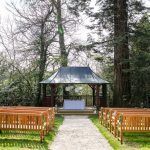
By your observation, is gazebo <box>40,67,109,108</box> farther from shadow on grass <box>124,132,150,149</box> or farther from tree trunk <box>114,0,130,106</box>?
shadow on grass <box>124,132,150,149</box>

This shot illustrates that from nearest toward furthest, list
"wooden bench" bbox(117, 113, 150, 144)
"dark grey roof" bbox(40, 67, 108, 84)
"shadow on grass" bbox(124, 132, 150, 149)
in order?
"shadow on grass" bbox(124, 132, 150, 149) < "wooden bench" bbox(117, 113, 150, 144) < "dark grey roof" bbox(40, 67, 108, 84)

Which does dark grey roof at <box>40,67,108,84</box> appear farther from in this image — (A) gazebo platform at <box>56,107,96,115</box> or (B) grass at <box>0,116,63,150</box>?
(B) grass at <box>0,116,63,150</box>

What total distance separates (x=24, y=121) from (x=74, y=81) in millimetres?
14924

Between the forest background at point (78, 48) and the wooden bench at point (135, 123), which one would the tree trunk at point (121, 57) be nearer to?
the forest background at point (78, 48)

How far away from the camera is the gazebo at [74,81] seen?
2564 cm

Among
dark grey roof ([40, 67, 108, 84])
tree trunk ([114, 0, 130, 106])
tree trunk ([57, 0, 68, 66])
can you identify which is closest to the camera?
tree trunk ([114, 0, 130, 106])

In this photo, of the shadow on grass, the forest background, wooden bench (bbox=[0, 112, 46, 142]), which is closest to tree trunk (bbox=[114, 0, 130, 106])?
the forest background

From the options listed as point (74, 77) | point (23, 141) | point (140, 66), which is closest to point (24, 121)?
point (23, 141)

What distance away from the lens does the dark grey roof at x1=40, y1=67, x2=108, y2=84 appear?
25.8 metres

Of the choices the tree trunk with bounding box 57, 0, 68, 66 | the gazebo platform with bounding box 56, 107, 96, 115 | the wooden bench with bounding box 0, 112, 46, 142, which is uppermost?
the tree trunk with bounding box 57, 0, 68, 66

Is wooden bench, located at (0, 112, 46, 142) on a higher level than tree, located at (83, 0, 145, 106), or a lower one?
lower

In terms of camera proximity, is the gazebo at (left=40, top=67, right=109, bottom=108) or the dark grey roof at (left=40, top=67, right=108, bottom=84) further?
the dark grey roof at (left=40, top=67, right=108, bottom=84)

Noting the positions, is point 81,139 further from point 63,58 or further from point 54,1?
point 54,1

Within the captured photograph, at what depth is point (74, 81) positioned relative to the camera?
85.1 feet
